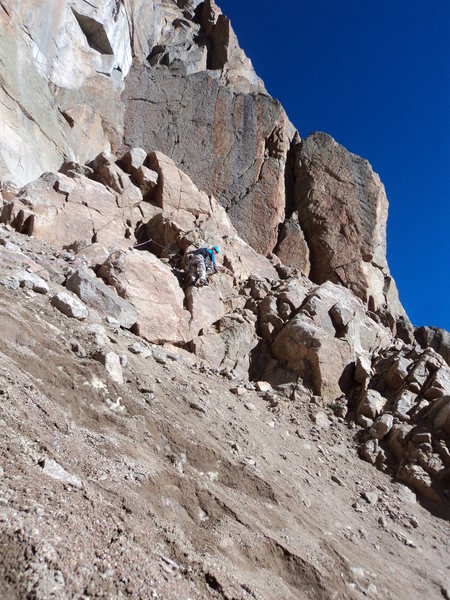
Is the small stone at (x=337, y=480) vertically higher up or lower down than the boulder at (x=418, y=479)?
lower down

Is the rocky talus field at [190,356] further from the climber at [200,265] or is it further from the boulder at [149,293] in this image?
the climber at [200,265]

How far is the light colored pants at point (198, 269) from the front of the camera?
39.3ft

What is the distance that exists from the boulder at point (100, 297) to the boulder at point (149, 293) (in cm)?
43

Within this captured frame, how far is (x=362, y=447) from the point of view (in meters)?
9.38

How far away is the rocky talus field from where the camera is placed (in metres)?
3.56

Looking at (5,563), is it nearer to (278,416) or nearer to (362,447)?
(278,416)

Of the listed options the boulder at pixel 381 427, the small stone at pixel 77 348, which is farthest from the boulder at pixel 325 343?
the small stone at pixel 77 348

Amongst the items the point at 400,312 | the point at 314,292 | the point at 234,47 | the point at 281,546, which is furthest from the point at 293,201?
the point at 281,546

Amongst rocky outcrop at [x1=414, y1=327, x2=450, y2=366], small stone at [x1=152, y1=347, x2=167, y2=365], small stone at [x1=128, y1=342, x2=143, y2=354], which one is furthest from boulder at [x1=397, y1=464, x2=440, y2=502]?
rocky outcrop at [x1=414, y1=327, x2=450, y2=366]

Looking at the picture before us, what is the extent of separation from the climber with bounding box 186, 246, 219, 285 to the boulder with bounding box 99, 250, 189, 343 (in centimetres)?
92

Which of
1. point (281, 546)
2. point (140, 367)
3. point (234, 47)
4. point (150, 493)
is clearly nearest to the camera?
point (150, 493)

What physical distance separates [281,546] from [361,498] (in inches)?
148

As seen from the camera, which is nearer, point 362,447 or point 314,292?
point 362,447

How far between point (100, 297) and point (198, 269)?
157 inches
